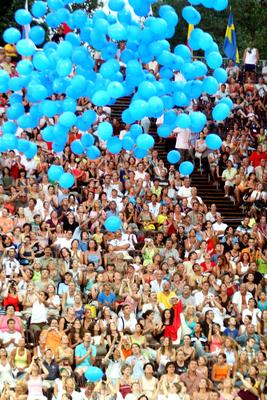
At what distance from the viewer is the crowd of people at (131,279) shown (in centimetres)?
1688

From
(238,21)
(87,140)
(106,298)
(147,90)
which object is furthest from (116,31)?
(238,21)

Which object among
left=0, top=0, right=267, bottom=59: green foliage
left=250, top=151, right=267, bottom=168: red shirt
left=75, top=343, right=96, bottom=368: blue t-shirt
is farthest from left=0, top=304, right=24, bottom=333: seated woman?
left=0, top=0, right=267, bottom=59: green foliage

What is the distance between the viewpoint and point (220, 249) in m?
20.0

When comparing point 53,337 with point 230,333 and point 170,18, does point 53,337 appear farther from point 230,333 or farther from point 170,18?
point 170,18

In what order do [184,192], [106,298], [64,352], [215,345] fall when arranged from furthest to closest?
[184,192], [106,298], [215,345], [64,352]

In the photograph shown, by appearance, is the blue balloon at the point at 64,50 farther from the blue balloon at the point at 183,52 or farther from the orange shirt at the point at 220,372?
the orange shirt at the point at 220,372

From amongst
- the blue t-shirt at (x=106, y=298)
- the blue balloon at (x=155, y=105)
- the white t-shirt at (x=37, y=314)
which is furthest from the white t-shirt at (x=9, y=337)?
the blue balloon at (x=155, y=105)

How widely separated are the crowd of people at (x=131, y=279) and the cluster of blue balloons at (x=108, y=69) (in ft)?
12.3

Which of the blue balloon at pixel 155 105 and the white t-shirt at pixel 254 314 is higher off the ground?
the blue balloon at pixel 155 105

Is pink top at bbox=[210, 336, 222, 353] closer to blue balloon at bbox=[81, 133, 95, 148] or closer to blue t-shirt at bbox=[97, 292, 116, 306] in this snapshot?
blue t-shirt at bbox=[97, 292, 116, 306]

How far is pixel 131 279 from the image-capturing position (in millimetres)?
18594

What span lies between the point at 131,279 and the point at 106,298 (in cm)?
58

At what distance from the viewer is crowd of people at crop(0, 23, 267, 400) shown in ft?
55.4

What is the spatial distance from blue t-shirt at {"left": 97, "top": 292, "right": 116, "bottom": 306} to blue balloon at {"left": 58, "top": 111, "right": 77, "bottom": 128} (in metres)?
4.97
